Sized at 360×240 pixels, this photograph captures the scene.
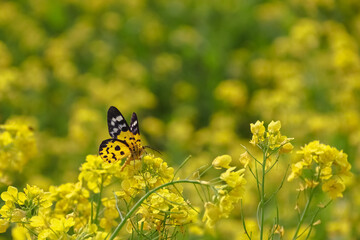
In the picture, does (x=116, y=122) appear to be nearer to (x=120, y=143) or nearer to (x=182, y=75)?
(x=120, y=143)

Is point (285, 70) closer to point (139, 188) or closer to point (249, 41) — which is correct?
point (249, 41)

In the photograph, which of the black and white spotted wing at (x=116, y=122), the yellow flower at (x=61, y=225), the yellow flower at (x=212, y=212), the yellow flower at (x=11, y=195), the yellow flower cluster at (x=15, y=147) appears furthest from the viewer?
the yellow flower cluster at (x=15, y=147)

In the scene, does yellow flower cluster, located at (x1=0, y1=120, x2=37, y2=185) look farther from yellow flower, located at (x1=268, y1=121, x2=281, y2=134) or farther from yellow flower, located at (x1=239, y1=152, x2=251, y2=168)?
yellow flower, located at (x1=268, y1=121, x2=281, y2=134)

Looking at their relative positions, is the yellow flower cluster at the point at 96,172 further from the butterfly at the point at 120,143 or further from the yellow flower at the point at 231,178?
the yellow flower at the point at 231,178

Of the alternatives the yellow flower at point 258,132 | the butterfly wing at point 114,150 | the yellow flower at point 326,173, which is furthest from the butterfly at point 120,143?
the yellow flower at point 326,173

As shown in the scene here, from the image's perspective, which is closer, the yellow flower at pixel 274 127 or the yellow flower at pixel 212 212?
the yellow flower at pixel 212 212

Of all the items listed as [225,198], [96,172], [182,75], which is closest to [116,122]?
[96,172]
